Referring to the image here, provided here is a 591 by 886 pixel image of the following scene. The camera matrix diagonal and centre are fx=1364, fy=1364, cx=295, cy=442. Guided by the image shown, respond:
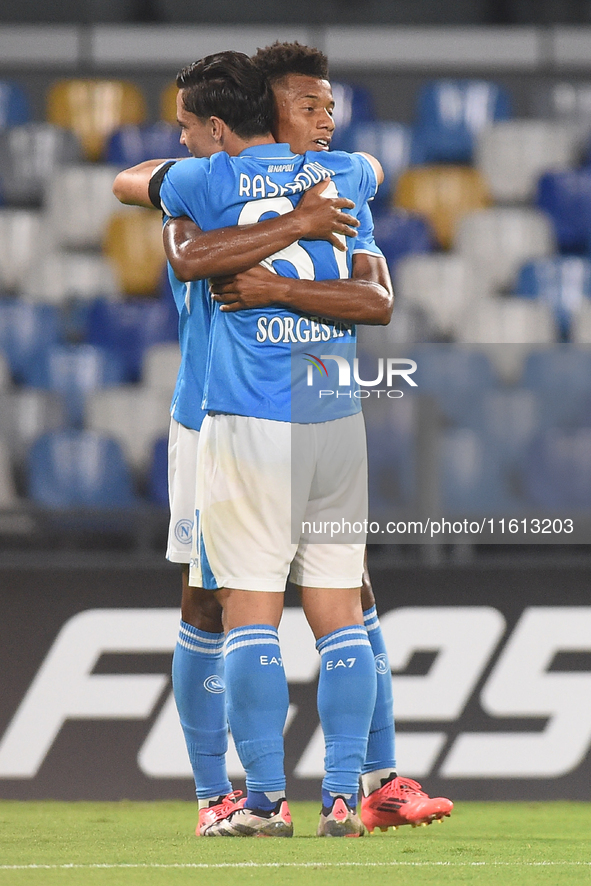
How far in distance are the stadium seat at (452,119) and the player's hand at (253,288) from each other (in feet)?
16.1

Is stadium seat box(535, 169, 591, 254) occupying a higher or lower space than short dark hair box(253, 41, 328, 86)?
lower

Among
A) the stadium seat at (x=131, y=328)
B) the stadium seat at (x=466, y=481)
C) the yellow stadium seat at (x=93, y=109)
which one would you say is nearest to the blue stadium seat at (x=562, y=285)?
the stadium seat at (x=131, y=328)

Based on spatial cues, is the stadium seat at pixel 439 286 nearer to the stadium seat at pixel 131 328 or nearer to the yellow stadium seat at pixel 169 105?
the stadium seat at pixel 131 328

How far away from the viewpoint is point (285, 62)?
2732mm

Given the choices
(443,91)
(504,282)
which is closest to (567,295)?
(504,282)

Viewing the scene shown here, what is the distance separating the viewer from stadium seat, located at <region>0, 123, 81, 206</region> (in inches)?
274

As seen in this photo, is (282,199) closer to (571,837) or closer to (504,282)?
(571,837)

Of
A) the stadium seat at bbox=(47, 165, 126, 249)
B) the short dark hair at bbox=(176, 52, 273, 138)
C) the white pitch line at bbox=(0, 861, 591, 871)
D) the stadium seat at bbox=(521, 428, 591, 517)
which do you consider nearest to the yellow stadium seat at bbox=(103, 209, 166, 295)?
the stadium seat at bbox=(47, 165, 126, 249)

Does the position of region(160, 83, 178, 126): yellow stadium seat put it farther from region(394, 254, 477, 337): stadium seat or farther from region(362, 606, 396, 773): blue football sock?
region(362, 606, 396, 773): blue football sock

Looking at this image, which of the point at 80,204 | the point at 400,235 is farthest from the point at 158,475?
the point at 80,204

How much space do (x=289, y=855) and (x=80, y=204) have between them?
4968 millimetres

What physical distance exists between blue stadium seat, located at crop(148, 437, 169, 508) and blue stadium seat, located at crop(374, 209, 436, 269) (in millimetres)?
1798

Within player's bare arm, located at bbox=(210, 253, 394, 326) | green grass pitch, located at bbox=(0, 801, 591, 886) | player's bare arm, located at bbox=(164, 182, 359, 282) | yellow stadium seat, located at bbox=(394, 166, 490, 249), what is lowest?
green grass pitch, located at bbox=(0, 801, 591, 886)

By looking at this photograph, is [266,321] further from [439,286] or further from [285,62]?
[439,286]
